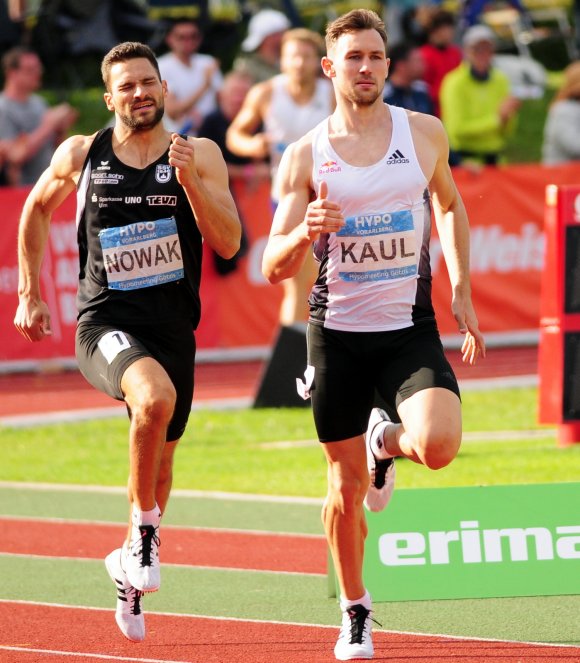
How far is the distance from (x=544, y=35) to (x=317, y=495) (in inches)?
676

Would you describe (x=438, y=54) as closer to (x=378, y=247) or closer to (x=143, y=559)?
(x=378, y=247)

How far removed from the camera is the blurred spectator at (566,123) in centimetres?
1588

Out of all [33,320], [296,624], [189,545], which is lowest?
[189,545]

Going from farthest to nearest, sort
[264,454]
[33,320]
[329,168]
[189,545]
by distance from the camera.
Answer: [264,454]
[189,545]
[33,320]
[329,168]

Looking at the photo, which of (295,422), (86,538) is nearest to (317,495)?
(86,538)

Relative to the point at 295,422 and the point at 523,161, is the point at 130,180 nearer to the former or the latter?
the point at 295,422

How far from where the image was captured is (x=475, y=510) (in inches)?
266

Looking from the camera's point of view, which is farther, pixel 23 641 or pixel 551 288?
pixel 551 288

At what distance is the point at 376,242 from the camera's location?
600 cm

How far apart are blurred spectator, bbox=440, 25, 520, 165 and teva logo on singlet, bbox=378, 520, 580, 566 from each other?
10778 millimetres

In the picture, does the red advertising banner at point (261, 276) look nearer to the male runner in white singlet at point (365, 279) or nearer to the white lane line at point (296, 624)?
the white lane line at point (296, 624)

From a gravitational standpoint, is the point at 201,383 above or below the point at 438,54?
below

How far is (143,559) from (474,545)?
1508 millimetres

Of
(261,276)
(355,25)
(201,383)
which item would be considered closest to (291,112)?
(261,276)
